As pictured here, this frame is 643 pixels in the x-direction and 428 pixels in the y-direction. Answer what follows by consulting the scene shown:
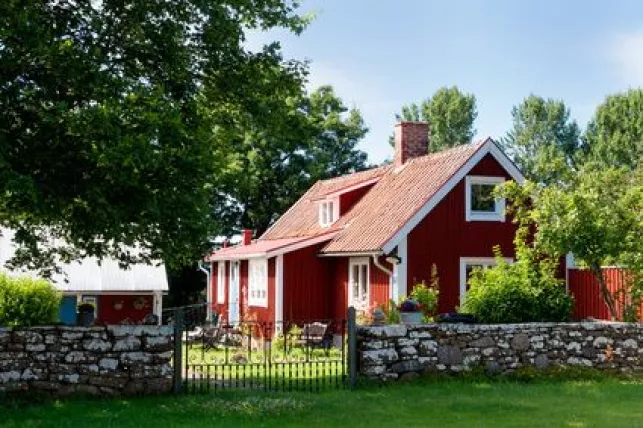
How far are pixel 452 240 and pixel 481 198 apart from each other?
5.42ft

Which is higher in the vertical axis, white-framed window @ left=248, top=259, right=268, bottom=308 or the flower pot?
white-framed window @ left=248, top=259, right=268, bottom=308

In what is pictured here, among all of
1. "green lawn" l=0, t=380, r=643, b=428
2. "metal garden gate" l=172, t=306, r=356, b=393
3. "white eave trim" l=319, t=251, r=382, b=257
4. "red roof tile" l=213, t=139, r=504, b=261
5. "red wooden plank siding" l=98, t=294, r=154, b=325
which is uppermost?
"red roof tile" l=213, t=139, r=504, b=261

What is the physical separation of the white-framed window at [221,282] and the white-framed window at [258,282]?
444 centimetres

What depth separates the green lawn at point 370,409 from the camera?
37.3 feet

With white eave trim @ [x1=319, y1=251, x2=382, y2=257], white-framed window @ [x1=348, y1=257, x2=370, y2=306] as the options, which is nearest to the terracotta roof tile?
white eave trim @ [x1=319, y1=251, x2=382, y2=257]

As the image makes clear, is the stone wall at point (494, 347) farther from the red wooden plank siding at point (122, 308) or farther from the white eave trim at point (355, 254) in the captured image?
the red wooden plank siding at point (122, 308)

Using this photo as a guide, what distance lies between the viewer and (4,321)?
1377 centimetres

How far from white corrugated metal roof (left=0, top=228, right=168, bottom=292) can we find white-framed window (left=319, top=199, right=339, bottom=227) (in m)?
6.25

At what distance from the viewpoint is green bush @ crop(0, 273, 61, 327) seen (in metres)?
13.8

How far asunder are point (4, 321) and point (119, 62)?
490 cm

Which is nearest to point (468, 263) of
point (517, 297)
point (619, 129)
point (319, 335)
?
point (319, 335)

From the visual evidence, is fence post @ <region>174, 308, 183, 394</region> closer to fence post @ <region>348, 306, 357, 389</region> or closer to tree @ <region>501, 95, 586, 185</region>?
fence post @ <region>348, 306, 357, 389</region>

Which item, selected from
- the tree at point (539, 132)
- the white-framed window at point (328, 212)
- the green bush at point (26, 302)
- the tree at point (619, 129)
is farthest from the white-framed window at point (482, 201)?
the tree at point (539, 132)

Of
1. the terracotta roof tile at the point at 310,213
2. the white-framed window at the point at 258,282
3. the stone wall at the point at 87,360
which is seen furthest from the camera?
the terracotta roof tile at the point at 310,213
